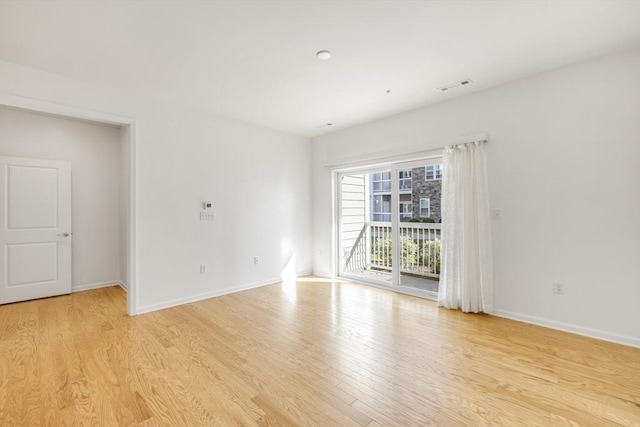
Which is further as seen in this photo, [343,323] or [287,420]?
[343,323]

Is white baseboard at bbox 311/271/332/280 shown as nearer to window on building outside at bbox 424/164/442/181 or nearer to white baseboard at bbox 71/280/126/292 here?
window on building outside at bbox 424/164/442/181

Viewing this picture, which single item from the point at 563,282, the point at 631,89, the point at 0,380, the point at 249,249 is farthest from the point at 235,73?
the point at 563,282

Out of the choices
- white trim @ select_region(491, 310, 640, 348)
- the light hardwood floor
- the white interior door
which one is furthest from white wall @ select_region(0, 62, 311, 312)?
white trim @ select_region(491, 310, 640, 348)

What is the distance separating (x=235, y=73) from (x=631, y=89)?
393cm

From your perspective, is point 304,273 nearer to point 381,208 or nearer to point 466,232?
point 381,208

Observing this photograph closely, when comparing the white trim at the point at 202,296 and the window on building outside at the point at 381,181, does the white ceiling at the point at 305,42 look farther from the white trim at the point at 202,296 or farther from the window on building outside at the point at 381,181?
the white trim at the point at 202,296

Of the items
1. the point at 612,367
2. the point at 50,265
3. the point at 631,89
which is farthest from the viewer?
the point at 50,265

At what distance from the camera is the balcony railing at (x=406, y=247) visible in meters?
4.31

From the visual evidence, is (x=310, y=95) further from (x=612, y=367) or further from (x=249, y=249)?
(x=612, y=367)

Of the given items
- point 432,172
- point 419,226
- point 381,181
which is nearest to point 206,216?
point 381,181

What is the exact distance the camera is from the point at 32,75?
295cm

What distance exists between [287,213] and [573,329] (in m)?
4.26

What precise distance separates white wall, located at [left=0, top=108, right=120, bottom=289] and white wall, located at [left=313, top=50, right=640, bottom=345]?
570cm

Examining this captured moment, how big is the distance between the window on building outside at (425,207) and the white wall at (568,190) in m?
0.93
